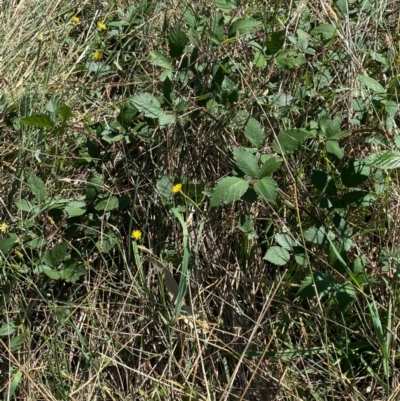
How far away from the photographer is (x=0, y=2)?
2584 mm

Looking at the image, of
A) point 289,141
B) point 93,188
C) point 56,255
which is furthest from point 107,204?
point 289,141

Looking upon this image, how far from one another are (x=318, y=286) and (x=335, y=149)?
360mm

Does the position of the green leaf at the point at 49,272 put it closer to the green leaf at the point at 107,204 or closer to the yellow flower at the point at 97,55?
the green leaf at the point at 107,204

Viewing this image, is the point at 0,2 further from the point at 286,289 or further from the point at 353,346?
the point at 353,346

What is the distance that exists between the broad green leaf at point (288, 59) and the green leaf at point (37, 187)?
2.43ft

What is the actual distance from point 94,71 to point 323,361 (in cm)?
123

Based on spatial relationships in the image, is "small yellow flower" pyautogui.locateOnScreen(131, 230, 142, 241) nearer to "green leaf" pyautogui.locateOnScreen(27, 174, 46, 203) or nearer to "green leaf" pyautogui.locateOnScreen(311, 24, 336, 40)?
"green leaf" pyautogui.locateOnScreen(27, 174, 46, 203)

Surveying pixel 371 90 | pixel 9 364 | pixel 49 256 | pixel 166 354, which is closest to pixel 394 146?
pixel 371 90

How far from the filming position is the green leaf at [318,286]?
1.69m

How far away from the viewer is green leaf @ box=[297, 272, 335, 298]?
5.53 feet

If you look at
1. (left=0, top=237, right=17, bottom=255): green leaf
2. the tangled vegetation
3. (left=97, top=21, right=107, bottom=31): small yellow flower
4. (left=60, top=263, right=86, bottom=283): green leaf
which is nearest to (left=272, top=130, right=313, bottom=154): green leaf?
the tangled vegetation

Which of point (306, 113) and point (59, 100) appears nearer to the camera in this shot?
point (306, 113)

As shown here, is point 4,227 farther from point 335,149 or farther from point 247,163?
point 335,149

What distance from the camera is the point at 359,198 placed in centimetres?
176
